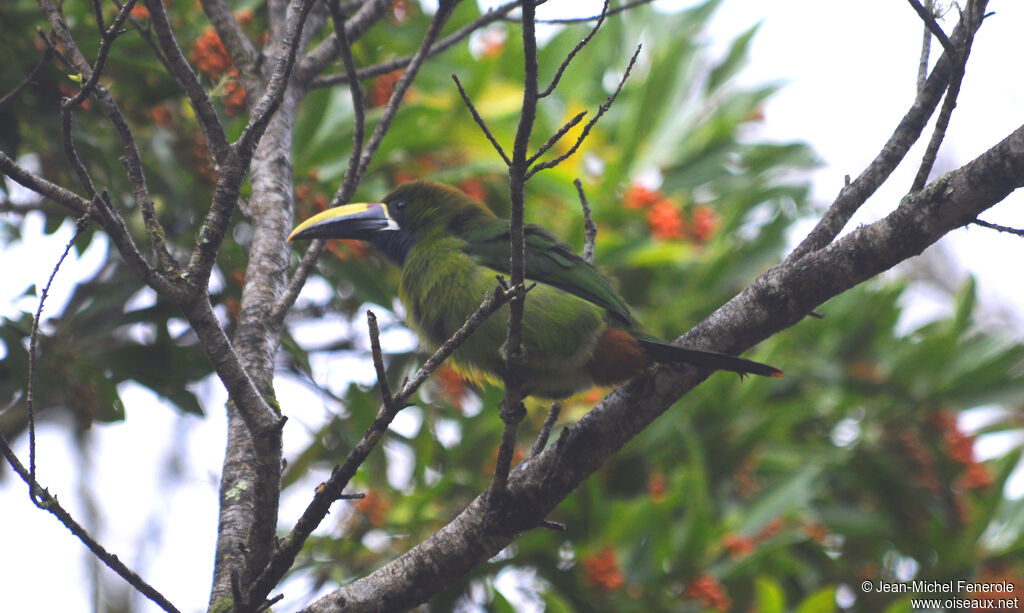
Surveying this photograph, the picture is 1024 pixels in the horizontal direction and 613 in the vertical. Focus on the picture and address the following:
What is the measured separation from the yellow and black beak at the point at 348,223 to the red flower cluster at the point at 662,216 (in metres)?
1.37

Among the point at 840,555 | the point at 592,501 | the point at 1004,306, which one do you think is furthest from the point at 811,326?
the point at 1004,306

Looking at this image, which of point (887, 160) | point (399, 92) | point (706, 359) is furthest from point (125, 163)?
point (887, 160)

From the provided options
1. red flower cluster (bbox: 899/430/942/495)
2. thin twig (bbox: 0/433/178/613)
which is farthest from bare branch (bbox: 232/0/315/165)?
red flower cluster (bbox: 899/430/942/495)

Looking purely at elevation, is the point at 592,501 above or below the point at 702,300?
below

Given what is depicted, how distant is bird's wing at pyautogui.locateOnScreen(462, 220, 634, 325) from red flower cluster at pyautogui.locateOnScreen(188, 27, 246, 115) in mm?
892

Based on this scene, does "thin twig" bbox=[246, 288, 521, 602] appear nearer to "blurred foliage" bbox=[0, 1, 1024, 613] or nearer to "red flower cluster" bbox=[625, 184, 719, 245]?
"blurred foliage" bbox=[0, 1, 1024, 613]

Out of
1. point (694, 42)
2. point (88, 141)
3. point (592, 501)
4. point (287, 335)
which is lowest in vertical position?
point (592, 501)

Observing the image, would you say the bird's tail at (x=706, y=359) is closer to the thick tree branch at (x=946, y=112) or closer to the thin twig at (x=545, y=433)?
the thin twig at (x=545, y=433)

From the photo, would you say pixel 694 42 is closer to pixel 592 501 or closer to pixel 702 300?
pixel 702 300

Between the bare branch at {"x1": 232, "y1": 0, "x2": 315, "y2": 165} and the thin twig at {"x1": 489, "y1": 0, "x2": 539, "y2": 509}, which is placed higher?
the bare branch at {"x1": 232, "y1": 0, "x2": 315, "y2": 165}

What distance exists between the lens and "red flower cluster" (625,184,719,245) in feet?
13.3

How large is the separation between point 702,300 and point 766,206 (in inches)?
29.3

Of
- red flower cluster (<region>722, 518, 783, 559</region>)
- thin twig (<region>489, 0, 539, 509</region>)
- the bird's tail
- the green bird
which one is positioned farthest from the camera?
red flower cluster (<region>722, 518, 783, 559</region>)

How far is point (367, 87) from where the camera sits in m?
3.63
